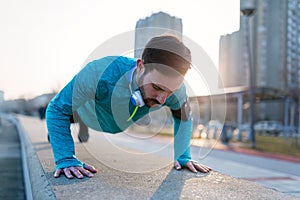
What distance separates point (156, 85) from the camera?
5.68 ft

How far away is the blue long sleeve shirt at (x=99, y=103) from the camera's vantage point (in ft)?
6.09

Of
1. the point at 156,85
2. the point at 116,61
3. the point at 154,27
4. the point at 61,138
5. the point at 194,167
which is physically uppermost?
the point at 154,27

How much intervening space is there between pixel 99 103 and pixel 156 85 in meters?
0.54

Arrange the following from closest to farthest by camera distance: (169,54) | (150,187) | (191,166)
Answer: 1. (150,187)
2. (169,54)
3. (191,166)

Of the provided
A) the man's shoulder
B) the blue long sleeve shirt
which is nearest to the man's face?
the blue long sleeve shirt

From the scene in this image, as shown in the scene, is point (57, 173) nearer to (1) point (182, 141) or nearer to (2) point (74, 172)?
(2) point (74, 172)

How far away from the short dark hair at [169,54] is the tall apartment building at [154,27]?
37 cm

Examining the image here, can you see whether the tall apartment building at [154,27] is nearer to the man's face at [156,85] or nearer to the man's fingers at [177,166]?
the man's face at [156,85]

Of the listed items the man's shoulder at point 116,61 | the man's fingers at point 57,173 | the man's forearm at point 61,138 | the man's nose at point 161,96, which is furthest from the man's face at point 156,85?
the man's fingers at point 57,173

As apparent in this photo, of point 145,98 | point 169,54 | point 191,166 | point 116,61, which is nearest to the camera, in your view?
point 169,54

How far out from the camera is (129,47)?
2.18 m

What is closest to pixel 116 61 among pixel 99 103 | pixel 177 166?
pixel 99 103

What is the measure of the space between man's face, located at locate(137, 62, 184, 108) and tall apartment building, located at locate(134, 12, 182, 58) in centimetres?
39

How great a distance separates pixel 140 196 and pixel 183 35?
3.89 ft
